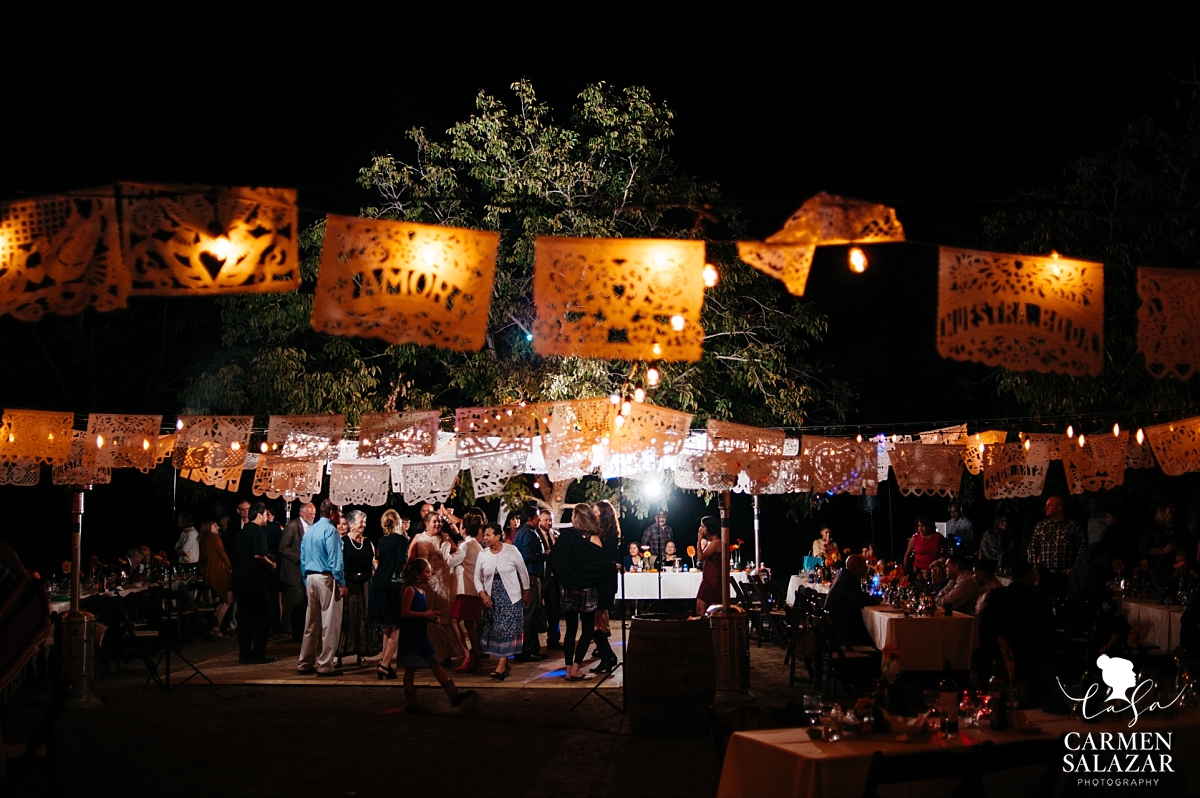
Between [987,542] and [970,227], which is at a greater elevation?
[970,227]

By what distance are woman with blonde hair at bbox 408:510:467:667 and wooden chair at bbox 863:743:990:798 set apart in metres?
6.01

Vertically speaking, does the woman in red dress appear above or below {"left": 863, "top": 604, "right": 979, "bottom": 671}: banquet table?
above

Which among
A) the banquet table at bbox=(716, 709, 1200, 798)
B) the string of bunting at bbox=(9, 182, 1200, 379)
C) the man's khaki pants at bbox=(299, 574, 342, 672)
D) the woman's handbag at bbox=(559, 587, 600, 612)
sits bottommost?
the man's khaki pants at bbox=(299, 574, 342, 672)

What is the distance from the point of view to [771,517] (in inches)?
727

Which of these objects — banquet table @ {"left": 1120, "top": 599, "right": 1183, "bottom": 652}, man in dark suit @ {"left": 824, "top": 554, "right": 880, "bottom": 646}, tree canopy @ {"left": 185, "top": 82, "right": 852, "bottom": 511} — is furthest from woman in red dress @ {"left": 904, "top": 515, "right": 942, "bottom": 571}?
man in dark suit @ {"left": 824, "top": 554, "right": 880, "bottom": 646}

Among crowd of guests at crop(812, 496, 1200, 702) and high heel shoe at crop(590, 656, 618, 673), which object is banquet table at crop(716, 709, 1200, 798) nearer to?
crowd of guests at crop(812, 496, 1200, 702)


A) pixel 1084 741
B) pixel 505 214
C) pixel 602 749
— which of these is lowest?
pixel 602 749

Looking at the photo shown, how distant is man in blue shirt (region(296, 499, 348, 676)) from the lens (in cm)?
1066

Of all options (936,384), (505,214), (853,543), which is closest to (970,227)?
(936,384)

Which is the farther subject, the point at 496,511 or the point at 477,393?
the point at 496,511

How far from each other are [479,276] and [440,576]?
5252 millimetres

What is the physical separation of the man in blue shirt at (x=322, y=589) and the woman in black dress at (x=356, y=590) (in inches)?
9.2

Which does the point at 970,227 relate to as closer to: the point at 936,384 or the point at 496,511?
the point at 936,384

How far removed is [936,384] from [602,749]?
1538cm
